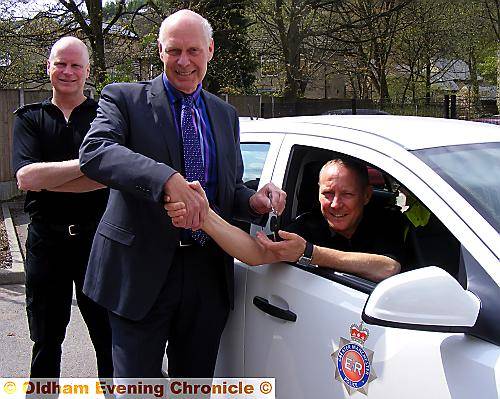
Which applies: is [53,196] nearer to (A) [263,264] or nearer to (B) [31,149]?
(B) [31,149]

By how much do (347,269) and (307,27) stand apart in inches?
747

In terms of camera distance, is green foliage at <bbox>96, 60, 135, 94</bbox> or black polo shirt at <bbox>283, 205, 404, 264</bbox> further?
green foliage at <bbox>96, 60, 135, 94</bbox>

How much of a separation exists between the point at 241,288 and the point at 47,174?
1067mm

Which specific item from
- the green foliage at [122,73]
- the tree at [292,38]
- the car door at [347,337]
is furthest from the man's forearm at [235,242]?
A: the tree at [292,38]

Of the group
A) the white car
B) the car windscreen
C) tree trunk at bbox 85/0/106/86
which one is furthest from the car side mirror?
tree trunk at bbox 85/0/106/86

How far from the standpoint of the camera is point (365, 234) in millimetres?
2697

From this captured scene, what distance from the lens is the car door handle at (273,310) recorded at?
243 cm

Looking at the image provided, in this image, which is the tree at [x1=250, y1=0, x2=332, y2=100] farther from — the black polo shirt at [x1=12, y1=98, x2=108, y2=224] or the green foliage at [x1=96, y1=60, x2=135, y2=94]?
the black polo shirt at [x1=12, y1=98, x2=108, y2=224]

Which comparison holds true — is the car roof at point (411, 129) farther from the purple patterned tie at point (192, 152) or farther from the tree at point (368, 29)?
the tree at point (368, 29)

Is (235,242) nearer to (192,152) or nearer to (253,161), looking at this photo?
(192,152)

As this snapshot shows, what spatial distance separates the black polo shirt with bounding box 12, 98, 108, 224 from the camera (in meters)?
3.18

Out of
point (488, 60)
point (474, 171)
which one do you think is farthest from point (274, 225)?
point (488, 60)

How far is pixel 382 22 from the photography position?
24.0 metres

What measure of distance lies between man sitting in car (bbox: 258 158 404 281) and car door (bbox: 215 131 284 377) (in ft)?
0.86
